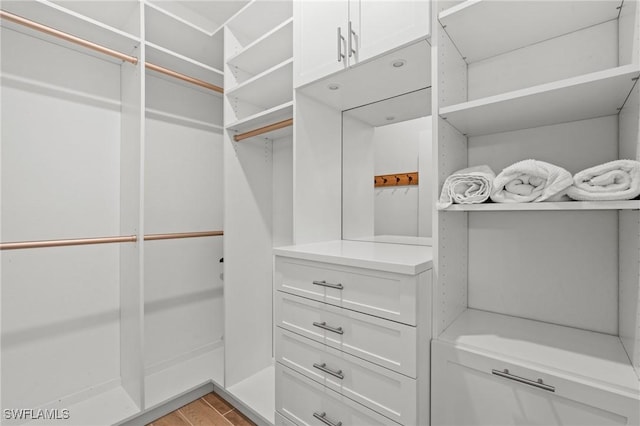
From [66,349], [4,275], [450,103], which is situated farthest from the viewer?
[66,349]

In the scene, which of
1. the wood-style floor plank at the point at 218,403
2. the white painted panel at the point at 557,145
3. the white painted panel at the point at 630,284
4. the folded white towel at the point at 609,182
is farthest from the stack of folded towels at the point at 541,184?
the wood-style floor plank at the point at 218,403

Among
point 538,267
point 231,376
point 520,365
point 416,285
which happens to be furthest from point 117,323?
point 538,267

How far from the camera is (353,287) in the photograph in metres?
1.15

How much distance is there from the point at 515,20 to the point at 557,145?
50cm

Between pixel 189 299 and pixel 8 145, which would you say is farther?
pixel 189 299

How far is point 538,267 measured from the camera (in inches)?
47.8

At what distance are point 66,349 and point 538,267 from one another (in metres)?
2.59

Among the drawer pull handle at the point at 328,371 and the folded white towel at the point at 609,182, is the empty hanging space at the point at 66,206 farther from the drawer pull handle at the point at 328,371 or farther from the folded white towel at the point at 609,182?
the folded white towel at the point at 609,182

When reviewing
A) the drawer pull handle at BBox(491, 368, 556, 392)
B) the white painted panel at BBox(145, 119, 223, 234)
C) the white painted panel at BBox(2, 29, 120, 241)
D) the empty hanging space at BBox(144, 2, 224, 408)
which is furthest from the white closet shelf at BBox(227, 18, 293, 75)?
the drawer pull handle at BBox(491, 368, 556, 392)

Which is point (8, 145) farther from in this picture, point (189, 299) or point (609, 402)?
point (609, 402)

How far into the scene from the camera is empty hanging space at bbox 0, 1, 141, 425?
5.36 ft

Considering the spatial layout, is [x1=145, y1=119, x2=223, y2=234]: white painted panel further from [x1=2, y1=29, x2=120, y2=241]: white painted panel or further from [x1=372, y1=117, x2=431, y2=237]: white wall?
[x1=372, y1=117, x2=431, y2=237]: white wall

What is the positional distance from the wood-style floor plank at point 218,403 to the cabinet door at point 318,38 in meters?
1.99

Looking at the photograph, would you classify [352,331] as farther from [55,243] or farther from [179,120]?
[179,120]
